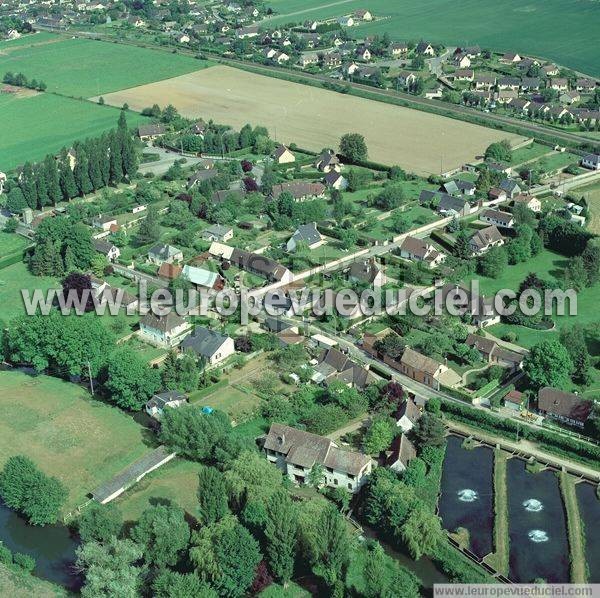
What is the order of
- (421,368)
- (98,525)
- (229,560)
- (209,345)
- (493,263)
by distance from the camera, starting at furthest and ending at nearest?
(493,263), (209,345), (421,368), (98,525), (229,560)

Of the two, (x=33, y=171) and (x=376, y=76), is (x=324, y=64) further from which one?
(x=33, y=171)

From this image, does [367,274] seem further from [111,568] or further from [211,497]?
[111,568]

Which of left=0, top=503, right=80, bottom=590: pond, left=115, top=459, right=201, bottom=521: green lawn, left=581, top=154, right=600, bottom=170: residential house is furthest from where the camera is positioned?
left=581, top=154, right=600, bottom=170: residential house

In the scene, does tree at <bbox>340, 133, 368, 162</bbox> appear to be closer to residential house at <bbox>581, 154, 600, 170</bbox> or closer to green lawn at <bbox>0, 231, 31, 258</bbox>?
residential house at <bbox>581, 154, 600, 170</bbox>

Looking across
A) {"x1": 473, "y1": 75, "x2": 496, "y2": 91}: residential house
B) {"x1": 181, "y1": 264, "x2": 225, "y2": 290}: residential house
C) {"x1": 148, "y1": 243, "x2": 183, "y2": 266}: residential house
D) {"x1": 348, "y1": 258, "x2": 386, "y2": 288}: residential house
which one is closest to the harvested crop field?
{"x1": 473, "y1": 75, "x2": 496, "y2": 91}: residential house

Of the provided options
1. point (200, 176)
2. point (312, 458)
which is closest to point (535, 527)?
point (312, 458)

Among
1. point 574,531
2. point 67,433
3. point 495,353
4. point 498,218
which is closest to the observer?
point 574,531
